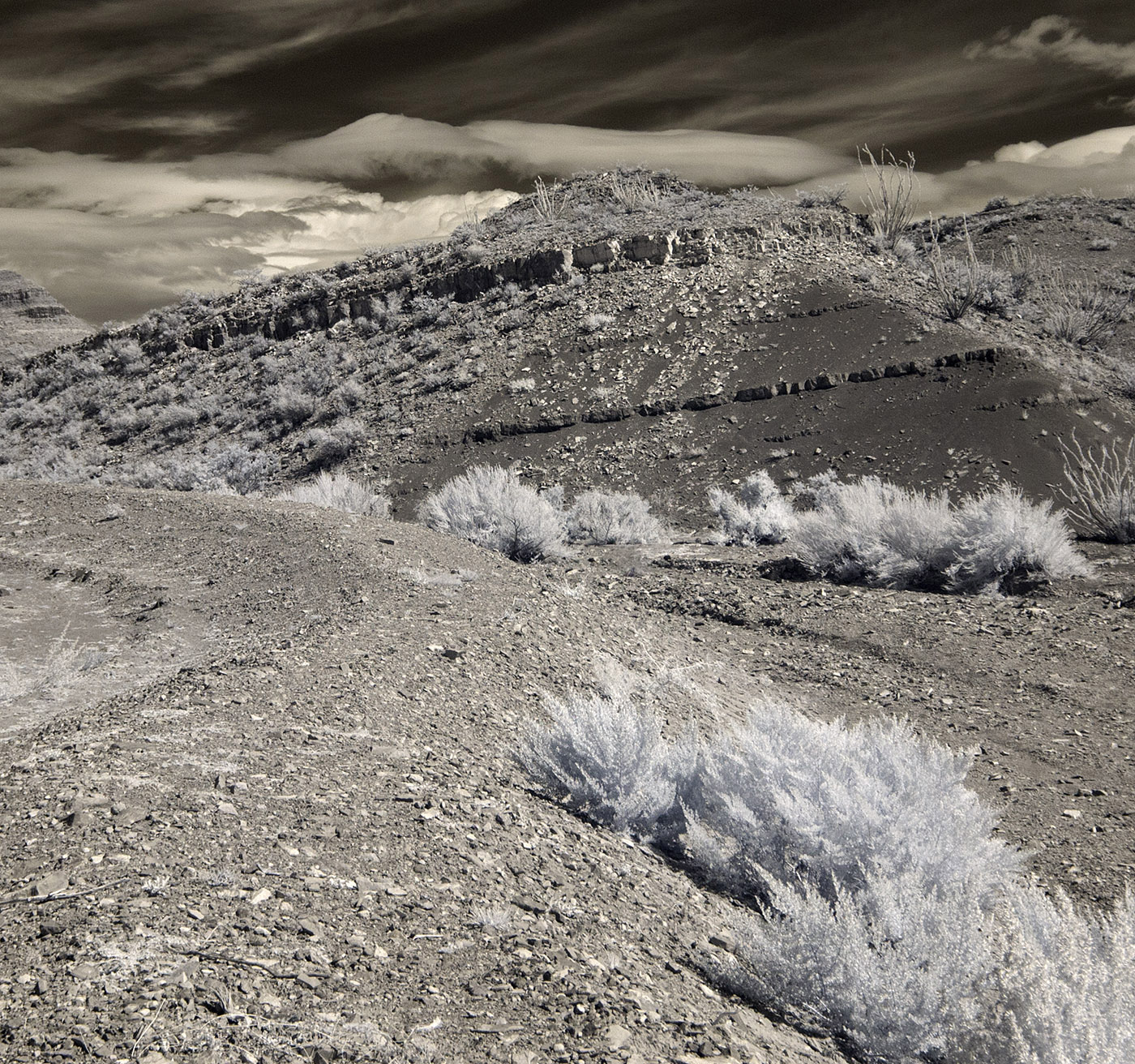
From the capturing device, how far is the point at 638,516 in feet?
49.3

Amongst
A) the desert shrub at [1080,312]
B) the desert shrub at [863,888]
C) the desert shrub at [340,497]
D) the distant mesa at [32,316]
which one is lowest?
the desert shrub at [1080,312]

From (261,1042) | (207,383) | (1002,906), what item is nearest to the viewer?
(261,1042)

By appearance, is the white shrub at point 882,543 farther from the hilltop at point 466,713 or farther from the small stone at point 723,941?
the small stone at point 723,941

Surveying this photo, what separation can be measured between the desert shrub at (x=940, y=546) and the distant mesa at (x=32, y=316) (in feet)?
238

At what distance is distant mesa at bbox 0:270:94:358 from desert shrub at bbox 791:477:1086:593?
7253 cm

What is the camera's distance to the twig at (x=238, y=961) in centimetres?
247

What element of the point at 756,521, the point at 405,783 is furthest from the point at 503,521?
the point at 405,783

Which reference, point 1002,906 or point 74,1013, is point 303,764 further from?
point 1002,906

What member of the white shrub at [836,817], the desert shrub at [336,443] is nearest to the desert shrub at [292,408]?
the desert shrub at [336,443]

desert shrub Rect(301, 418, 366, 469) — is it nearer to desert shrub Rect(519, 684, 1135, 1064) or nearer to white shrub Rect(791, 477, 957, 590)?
white shrub Rect(791, 477, 957, 590)

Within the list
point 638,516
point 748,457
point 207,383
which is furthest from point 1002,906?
point 207,383

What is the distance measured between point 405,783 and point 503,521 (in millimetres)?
7522

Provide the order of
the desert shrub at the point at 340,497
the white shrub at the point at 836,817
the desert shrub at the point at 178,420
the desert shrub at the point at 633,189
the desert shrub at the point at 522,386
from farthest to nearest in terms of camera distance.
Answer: the desert shrub at the point at 633,189
the desert shrub at the point at 178,420
the desert shrub at the point at 522,386
the desert shrub at the point at 340,497
the white shrub at the point at 836,817

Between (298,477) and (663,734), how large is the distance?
67.8ft
